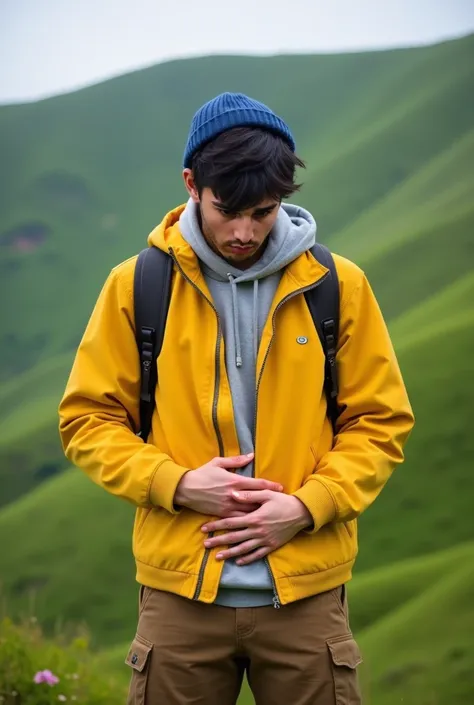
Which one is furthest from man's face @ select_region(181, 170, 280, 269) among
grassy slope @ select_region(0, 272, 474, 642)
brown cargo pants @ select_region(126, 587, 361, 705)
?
grassy slope @ select_region(0, 272, 474, 642)

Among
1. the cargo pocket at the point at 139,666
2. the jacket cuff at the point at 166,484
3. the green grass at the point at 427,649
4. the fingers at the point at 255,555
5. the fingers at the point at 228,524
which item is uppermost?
the jacket cuff at the point at 166,484

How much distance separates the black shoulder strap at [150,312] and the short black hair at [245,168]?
0.98ft

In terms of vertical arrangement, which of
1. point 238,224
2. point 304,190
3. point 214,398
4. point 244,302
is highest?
point 304,190

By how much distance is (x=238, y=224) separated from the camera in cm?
270

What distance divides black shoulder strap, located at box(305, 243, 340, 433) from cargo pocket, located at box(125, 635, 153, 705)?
91cm

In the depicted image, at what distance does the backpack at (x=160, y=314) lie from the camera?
2.81 metres

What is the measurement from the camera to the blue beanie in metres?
2.73

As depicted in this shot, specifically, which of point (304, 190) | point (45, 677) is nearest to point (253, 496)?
point (45, 677)

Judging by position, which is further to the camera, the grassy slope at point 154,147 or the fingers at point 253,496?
the grassy slope at point 154,147

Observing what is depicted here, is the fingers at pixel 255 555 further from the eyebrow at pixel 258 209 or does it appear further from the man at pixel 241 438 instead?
the eyebrow at pixel 258 209

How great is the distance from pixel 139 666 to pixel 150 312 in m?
1.03

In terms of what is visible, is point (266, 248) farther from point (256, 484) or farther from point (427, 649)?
point (427, 649)

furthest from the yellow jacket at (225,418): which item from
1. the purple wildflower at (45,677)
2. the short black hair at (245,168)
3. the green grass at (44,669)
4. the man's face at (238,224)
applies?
the green grass at (44,669)

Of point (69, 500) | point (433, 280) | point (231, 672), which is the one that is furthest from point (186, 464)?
point (433, 280)
